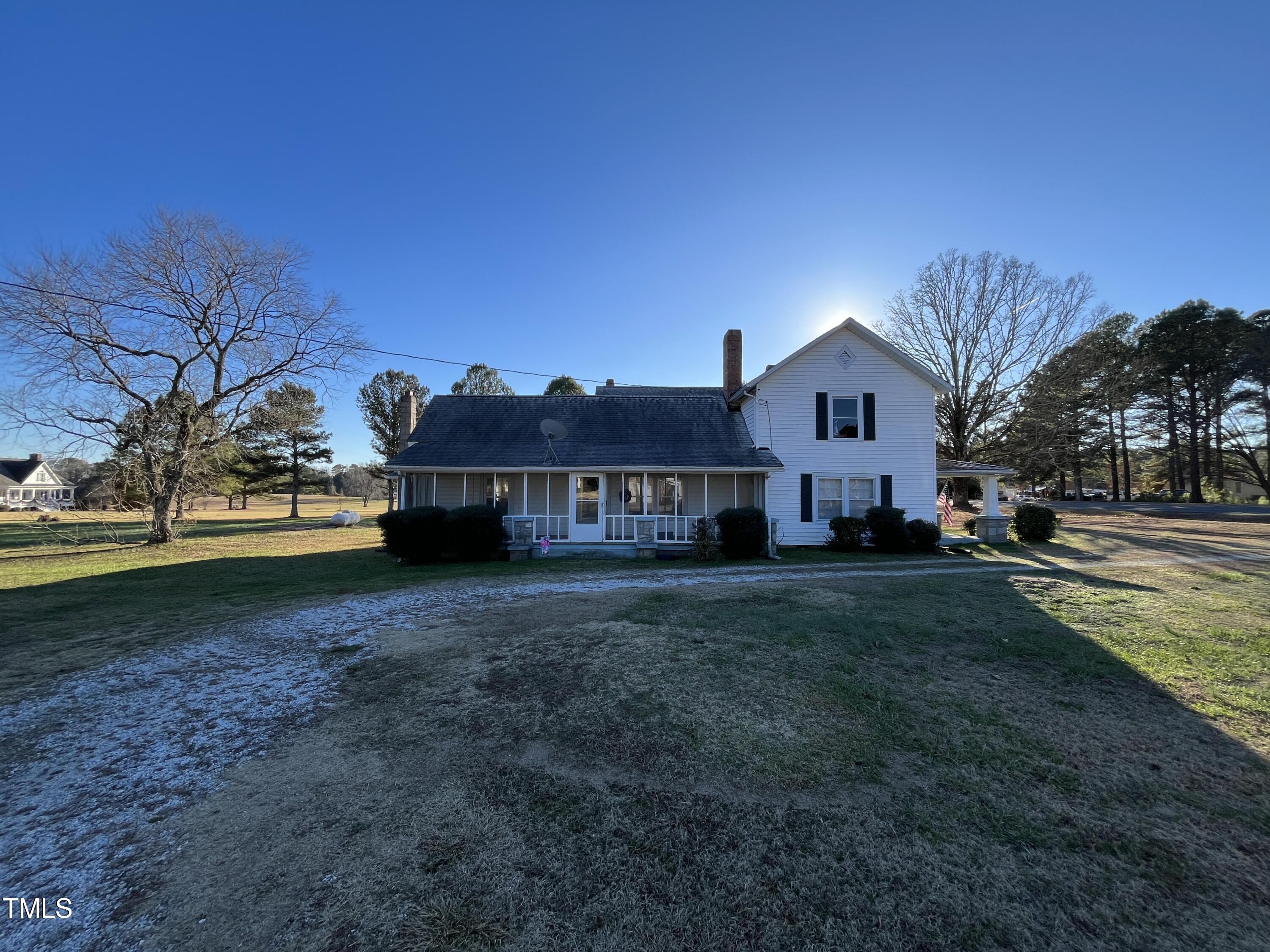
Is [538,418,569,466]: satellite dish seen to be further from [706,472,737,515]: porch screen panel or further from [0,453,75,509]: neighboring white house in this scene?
[0,453,75,509]: neighboring white house

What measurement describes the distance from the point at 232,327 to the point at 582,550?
17.8 meters

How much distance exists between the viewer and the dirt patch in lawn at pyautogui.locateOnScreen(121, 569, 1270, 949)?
233cm

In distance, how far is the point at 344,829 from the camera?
2.97 m

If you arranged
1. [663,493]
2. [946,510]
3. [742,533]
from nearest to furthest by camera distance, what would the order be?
[742,533] → [663,493] → [946,510]

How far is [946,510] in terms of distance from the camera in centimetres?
2406

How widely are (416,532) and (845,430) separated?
557 inches

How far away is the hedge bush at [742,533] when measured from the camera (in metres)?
14.6

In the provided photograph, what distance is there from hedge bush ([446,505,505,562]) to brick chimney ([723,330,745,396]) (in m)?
10.9

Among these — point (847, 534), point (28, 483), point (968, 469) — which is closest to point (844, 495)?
point (847, 534)

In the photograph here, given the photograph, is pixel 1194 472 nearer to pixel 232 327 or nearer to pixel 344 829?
pixel 344 829

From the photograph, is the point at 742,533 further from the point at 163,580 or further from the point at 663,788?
the point at 163,580

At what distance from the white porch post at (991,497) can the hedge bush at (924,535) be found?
12.5 feet

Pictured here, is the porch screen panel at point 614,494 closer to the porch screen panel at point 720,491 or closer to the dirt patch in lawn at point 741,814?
the porch screen panel at point 720,491

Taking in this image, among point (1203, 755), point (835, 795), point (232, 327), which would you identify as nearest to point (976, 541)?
point (1203, 755)
